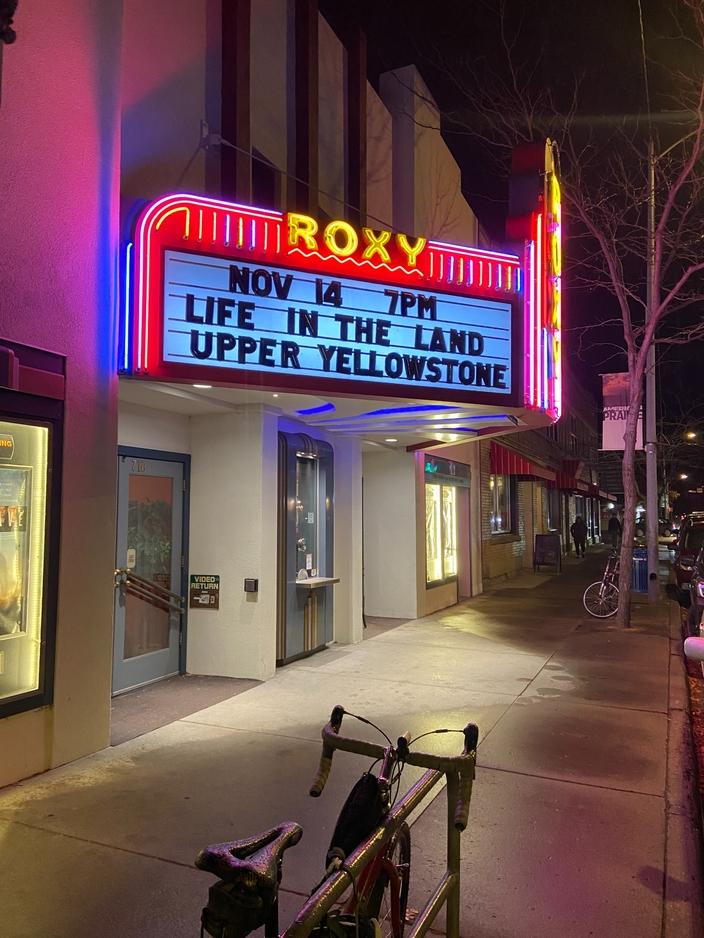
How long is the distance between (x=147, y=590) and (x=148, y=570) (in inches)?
9.5

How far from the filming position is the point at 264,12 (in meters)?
8.90

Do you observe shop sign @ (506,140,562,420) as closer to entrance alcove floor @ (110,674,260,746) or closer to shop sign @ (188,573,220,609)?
shop sign @ (188,573,220,609)

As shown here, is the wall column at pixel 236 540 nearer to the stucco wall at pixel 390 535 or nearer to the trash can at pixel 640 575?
the stucco wall at pixel 390 535

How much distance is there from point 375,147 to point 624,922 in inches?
444

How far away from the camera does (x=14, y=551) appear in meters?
5.26

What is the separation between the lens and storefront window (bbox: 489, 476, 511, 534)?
18922 millimetres

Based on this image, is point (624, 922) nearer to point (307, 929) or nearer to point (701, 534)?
point (307, 929)

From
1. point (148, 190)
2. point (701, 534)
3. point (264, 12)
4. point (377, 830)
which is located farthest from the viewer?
point (701, 534)

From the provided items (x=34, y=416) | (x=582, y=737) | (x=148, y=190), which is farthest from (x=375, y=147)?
(x=582, y=737)

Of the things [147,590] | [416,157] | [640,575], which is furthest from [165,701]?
[640,575]

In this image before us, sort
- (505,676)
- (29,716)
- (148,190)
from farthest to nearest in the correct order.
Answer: (505,676), (148,190), (29,716)

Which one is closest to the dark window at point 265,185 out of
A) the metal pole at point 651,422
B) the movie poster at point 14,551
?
the movie poster at point 14,551

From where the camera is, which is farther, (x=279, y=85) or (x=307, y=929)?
(x=279, y=85)

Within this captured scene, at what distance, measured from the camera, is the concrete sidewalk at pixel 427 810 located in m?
3.49
